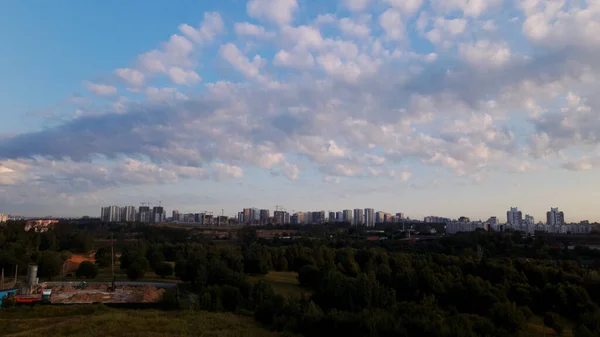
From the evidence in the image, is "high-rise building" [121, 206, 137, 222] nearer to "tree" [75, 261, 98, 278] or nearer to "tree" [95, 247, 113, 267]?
"tree" [95, 247, 113, 267]

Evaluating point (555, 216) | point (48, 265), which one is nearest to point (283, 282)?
point (48, 265)

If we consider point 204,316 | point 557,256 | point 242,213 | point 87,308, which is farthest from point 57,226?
point 242,213

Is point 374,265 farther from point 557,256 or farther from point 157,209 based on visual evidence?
point 157,209

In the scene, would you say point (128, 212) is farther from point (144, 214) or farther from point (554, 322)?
point (554, 322)

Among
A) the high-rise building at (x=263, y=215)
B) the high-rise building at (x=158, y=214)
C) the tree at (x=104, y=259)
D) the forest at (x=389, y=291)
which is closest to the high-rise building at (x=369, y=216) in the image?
the high-rise building at (x=263, y=215)

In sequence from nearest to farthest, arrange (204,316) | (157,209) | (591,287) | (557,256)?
(204,316) < (591,287) < (557,256) < (157,209)

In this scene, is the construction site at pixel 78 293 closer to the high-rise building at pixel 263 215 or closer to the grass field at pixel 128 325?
the grass field at pixel 128 325
